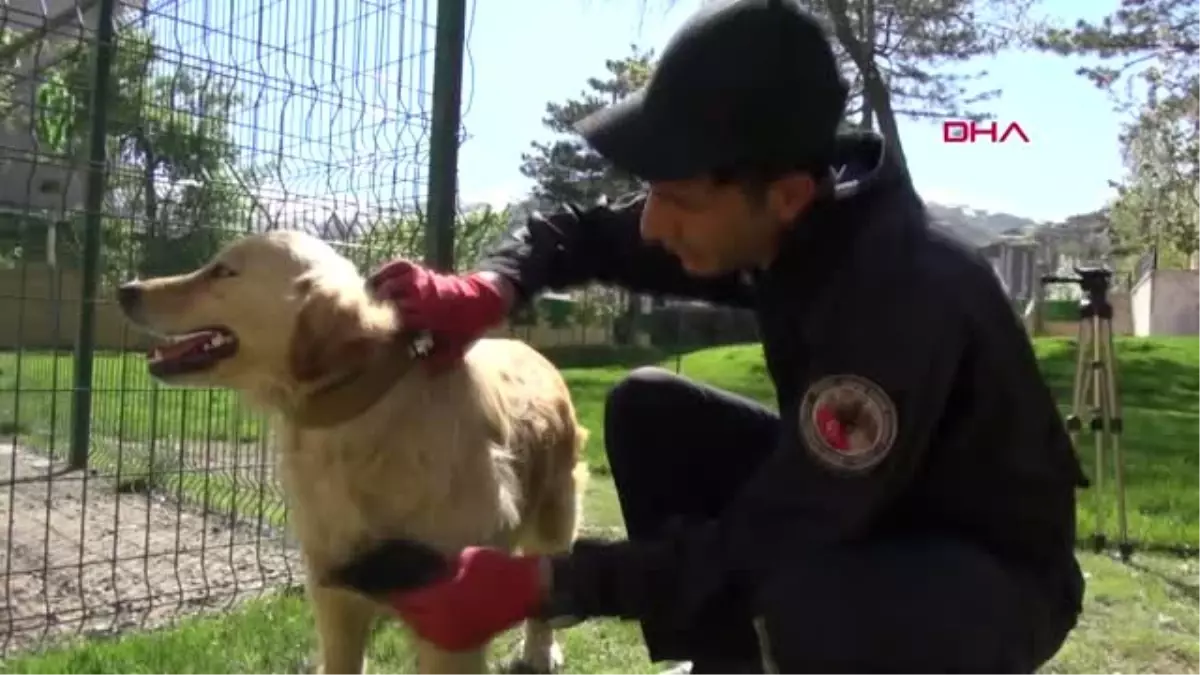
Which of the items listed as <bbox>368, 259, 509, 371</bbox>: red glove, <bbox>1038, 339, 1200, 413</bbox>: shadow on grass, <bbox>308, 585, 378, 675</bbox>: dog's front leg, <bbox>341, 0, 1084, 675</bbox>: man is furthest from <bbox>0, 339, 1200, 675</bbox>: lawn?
<bbox>1038, 339, 1200, 413</bbox>: shadow on grass

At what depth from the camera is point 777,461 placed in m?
1.52

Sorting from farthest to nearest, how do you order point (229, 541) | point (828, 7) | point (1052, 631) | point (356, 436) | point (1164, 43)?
point (1164, 43)
point (828, 7)
point (229, 541)
point (356, 436)
point (1052, 631)

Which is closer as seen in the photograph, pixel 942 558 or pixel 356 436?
pixel 942 558

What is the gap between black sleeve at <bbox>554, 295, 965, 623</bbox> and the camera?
146 centimetres

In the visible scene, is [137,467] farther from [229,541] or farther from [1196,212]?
[1196,212]

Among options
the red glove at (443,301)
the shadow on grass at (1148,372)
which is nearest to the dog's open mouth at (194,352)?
the red glove at (443,301)

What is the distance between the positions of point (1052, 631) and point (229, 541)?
311cm

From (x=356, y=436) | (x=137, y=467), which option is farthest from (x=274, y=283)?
(x=137, y=467)

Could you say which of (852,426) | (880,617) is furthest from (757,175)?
(880,617)

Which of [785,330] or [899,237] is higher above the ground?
[899,237]

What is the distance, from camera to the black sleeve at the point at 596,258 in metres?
2.27

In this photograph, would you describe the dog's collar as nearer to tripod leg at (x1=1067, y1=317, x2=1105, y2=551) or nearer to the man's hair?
the man's hair

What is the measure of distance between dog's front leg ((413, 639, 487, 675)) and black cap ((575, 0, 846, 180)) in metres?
1.07

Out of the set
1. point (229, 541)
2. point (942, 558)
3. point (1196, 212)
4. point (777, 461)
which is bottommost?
point (229, 541)
